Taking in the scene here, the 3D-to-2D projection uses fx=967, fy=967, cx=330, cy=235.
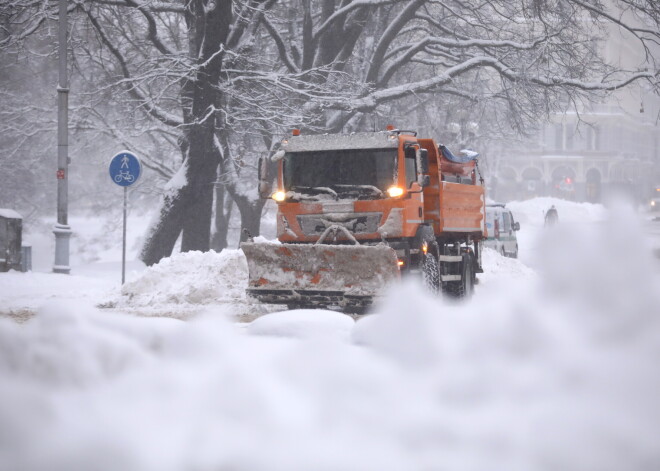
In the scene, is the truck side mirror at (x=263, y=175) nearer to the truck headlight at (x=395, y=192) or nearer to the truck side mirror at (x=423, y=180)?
the truck headlight at (x=395, y=192)

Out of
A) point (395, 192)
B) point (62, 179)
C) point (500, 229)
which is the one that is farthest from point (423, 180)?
point (500, 229)

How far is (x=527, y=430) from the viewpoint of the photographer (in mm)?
3361

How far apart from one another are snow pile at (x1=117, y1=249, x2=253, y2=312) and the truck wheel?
3311 mm

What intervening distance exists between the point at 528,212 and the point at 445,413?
59.4m

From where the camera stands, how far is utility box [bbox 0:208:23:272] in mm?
21891

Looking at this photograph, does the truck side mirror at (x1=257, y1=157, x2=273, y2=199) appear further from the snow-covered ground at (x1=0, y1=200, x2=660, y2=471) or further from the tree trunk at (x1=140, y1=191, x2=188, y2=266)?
the snow-covered ground at (x1=0, y1=200, x2=660, y2=471)

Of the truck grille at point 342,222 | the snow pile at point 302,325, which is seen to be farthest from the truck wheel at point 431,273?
the snow pile at point 302,325

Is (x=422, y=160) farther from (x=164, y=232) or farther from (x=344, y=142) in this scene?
(x=164, y=232)

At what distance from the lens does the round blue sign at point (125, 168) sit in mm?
18047

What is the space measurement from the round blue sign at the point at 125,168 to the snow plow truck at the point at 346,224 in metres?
4.30

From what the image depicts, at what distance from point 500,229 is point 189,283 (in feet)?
52.7

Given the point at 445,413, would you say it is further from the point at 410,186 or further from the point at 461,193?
the point at 461,193

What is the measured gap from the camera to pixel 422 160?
45.4 ft

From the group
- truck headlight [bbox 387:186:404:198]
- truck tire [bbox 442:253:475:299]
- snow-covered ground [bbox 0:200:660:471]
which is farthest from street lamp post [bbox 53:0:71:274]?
snow-covered ground [bbox 0:200:660:471]
